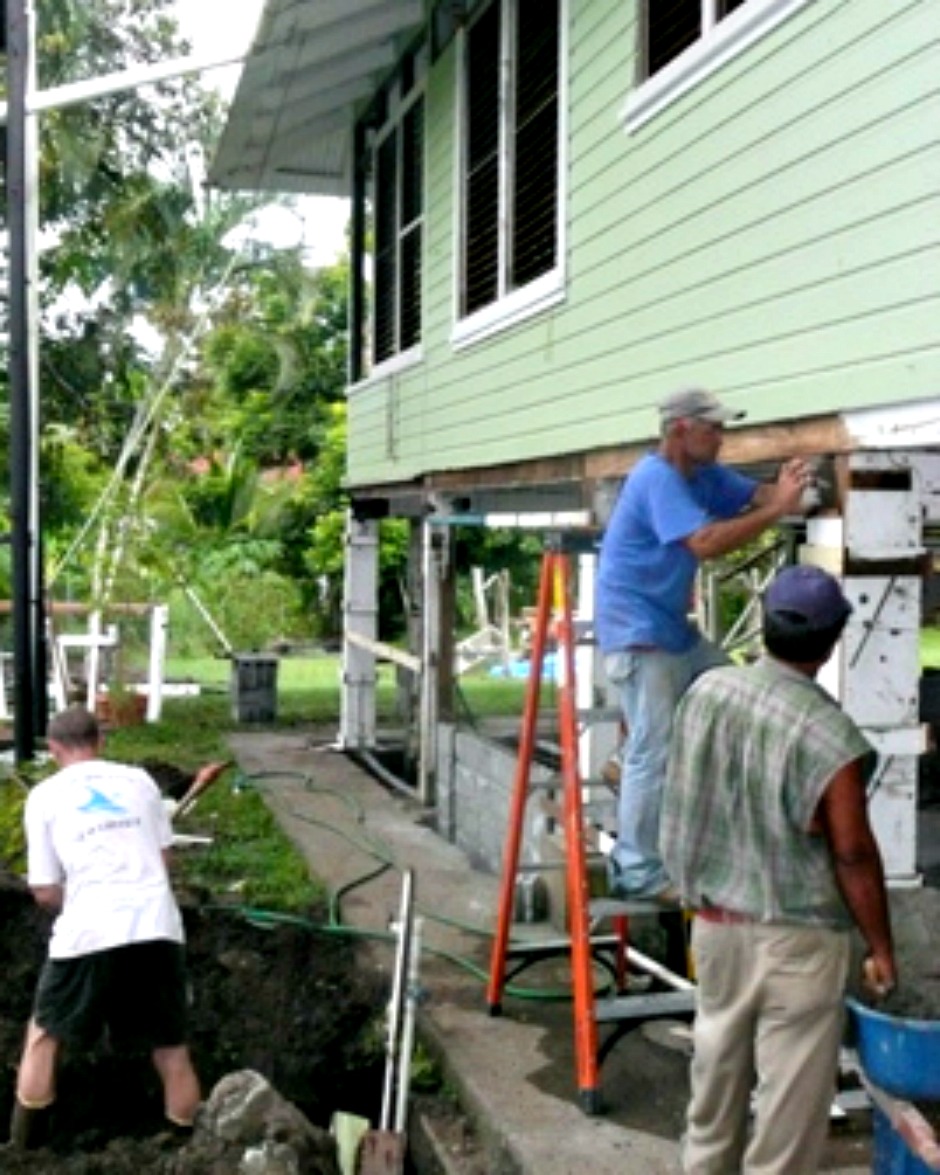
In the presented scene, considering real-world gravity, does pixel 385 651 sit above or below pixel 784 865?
below

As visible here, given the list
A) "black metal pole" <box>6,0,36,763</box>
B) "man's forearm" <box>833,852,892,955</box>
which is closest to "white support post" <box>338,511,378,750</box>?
"black metal pole" <box>6,0,36,763</box>

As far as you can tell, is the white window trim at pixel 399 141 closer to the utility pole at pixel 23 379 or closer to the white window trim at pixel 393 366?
the white window trim at pixel 393 366

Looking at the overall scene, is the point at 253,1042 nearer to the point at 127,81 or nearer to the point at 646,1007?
the point at 646,1007

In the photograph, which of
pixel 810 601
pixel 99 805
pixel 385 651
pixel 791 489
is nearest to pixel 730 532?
pixel 791 489

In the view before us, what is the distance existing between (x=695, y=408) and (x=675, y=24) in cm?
239

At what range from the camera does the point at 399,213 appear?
11.7 meters

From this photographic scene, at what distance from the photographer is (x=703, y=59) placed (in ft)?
18.8

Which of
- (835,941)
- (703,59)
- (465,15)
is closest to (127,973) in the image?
(835,941)

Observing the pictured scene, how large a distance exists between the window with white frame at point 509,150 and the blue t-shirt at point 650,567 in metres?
3.20

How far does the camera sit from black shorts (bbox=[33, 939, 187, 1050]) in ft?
17.5

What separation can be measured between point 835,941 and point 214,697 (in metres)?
15.3

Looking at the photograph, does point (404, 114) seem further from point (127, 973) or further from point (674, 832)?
point (674, 832)

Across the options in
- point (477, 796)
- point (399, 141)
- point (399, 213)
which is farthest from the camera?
point (399, 213)

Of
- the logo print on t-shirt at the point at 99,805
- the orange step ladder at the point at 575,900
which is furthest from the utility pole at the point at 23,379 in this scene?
the orange step ladder at the point at 575,900
